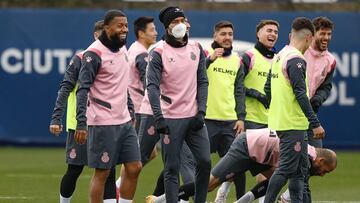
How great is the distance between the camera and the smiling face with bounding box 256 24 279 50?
51.0 ft

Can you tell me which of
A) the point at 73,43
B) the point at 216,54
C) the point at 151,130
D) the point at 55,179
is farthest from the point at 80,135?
the point at 73,43

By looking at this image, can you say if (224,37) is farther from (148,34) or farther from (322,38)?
(322,38)

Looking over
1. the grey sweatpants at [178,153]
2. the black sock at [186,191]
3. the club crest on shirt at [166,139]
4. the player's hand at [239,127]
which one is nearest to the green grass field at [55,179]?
the player's hand at [239,127]

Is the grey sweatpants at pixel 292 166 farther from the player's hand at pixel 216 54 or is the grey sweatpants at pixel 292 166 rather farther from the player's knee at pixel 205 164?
the player's hand at pixel 216 54

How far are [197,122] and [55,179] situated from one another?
636 cm

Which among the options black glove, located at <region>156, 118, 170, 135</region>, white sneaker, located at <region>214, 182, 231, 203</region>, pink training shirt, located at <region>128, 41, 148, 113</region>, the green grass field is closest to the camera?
black glove, located at <region>156, 118, 170, 135</region>

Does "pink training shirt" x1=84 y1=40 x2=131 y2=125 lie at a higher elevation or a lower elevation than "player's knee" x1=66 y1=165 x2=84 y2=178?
higher

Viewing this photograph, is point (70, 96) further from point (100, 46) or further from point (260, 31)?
point (260, 31)

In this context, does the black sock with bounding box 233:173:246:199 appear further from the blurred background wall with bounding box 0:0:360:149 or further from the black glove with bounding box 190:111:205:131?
the blurred background wall with bounding box 0:0:360:149

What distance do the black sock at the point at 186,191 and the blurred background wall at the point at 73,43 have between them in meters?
10.9

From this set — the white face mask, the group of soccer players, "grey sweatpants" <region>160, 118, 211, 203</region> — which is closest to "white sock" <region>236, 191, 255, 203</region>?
the group of soccer players

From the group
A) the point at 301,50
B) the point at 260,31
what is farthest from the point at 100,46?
the point at 260,31

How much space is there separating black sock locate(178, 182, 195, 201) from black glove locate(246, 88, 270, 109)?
195 centimetres

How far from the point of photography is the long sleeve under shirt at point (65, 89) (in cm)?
1304
